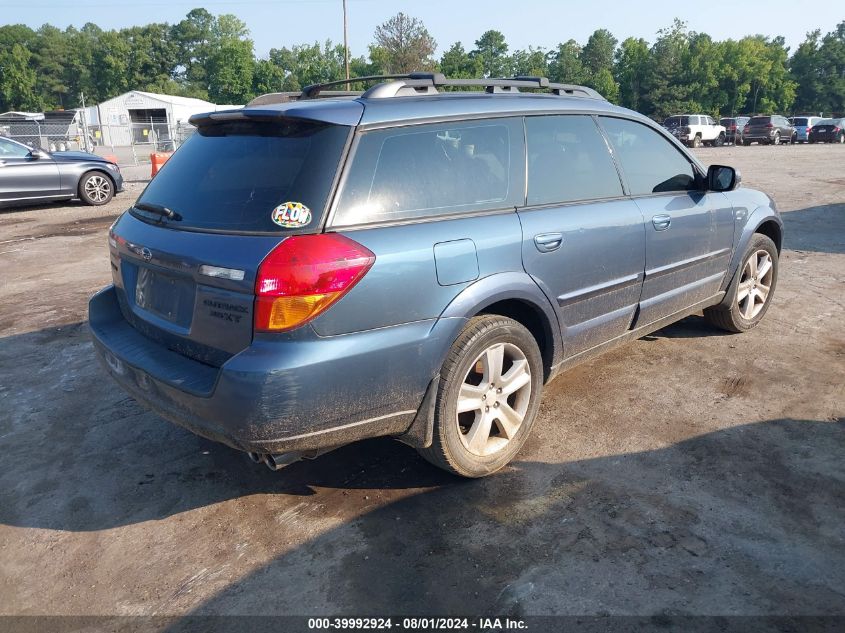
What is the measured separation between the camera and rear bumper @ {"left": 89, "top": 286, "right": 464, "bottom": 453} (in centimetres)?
260

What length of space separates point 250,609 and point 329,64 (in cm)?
10642

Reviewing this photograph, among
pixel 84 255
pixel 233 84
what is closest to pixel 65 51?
pixel 233 84

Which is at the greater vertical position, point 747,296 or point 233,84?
point 233,84

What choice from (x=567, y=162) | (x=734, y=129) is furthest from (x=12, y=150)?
(x=734, y=129)

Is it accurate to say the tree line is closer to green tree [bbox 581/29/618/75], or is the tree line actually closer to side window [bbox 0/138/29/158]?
green tree [bbox 581/29/618/75]

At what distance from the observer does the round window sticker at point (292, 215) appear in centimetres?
271

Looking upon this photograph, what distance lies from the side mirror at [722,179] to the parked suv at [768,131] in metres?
42.9

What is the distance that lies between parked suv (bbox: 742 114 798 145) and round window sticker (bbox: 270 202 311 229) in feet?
150

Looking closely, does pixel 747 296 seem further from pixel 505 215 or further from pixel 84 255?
pixel 84 255

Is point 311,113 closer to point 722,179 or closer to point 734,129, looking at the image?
point 722,179

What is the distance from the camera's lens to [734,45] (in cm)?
7994

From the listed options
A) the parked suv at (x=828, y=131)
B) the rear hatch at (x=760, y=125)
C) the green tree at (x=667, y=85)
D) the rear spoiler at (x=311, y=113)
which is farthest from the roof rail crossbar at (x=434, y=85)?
the green tree at (x=667, y=85)

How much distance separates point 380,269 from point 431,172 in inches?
25.3

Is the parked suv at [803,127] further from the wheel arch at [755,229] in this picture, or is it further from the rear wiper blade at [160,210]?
the rear wiper blade at [160,210]
